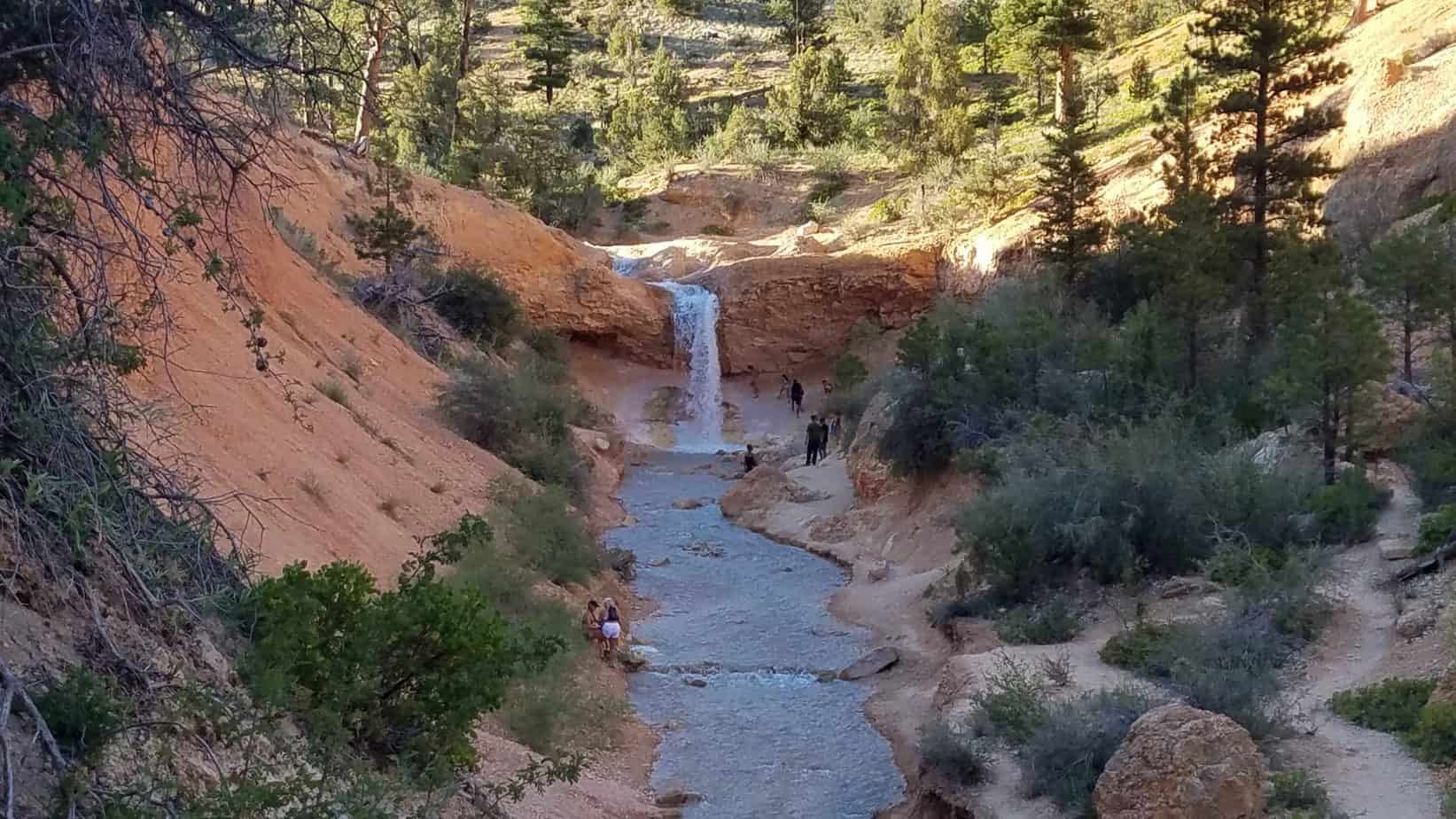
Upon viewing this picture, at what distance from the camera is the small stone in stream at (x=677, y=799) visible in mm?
12195

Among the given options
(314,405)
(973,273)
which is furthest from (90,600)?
(973,273)

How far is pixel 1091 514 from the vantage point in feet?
51.1

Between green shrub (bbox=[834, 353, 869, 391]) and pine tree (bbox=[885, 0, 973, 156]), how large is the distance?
31.6 ft

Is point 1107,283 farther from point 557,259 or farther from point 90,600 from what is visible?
point 90,600

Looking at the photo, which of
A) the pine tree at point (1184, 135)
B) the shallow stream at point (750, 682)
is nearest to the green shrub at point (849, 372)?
the shallow stream at point (750, 682)

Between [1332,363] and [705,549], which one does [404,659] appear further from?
[705,549]

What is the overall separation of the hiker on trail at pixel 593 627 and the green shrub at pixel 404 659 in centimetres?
807

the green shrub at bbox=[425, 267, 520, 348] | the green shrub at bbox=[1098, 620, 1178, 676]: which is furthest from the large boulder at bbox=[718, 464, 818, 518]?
the green shrub at bbox=[1098, 620, 1178, 676]

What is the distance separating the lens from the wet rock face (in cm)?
3853

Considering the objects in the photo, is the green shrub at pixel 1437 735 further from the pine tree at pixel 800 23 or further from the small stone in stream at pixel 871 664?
the pine tree at pixel 800 23

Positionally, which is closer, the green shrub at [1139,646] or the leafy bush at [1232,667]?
the leafy bush at [1232,667]

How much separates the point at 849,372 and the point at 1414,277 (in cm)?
1946

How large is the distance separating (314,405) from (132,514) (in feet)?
34.9

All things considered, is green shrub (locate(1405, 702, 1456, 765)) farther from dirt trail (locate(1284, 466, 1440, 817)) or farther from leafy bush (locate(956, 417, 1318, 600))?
leafy bush (locate(956, 417, 1318, 600))
